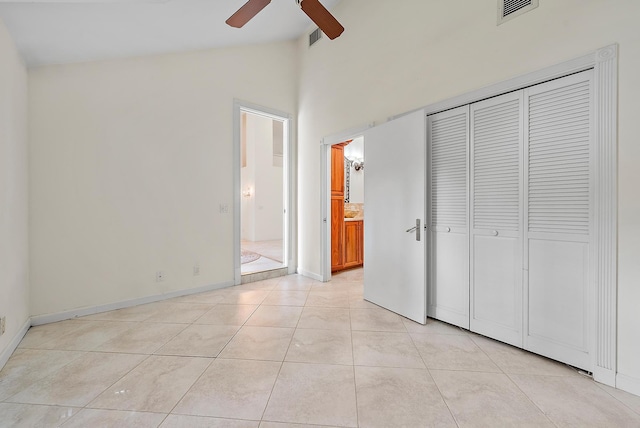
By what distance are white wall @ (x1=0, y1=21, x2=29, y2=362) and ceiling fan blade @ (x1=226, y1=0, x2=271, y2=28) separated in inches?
64.7

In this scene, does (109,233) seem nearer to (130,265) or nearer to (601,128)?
(130,265)

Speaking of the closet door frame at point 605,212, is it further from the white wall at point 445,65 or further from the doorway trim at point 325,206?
the doorway trim at point 325,206

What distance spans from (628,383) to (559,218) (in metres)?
1.04

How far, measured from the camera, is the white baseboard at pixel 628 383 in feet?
5.36

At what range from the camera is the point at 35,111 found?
2.54m

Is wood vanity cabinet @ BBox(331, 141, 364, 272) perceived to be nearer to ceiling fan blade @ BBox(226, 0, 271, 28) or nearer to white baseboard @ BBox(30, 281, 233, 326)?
white baseboard @ BBox(30, 281, 233, 326)

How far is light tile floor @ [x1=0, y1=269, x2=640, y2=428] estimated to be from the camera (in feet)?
4.85

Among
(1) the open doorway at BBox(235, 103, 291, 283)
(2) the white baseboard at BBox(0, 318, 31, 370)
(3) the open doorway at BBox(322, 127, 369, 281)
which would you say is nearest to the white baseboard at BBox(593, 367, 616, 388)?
(3) the open doorway at BBox(322, 127, 369, 281)

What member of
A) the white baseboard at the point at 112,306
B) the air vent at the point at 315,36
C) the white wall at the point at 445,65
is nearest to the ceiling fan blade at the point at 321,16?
the white wall at the point at 445,65

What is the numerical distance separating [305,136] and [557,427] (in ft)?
13.3

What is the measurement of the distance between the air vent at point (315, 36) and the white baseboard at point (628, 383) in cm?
467

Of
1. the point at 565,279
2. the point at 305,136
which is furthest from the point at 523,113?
the point at 305,136

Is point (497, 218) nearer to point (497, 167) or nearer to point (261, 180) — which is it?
point (497, 167)

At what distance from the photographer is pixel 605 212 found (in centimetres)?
173
